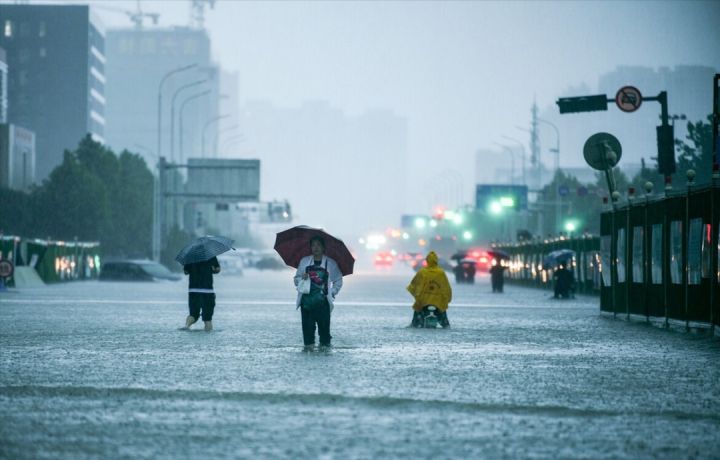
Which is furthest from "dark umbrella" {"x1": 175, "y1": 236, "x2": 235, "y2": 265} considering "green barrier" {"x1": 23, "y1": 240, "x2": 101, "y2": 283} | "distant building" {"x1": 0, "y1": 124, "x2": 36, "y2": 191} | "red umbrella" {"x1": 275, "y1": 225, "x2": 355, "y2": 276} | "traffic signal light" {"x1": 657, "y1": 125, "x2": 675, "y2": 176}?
"distant building" {"x1": 0, "y1": 124, "x2": 36, "y2": 191}

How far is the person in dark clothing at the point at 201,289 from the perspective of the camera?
23.9 meters

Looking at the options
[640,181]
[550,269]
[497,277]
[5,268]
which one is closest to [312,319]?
[5,268]

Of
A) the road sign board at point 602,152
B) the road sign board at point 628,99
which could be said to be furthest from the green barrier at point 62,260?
the road sign board at point 628,99

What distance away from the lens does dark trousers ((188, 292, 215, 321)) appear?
79.0 feet

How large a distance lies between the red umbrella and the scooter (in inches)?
239

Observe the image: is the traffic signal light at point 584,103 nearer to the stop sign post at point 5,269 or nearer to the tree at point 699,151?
the stop sign post at point 5,269

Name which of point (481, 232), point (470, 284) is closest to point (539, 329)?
point (470, 284)

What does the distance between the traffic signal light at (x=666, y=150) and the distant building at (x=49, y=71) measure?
6033 inches

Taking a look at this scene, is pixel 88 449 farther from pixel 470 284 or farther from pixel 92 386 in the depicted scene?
pixel 470 284

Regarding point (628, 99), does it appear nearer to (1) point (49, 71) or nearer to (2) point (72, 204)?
(2) point (72, 204)

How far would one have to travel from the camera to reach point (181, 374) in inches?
585

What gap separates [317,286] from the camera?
18344 mm

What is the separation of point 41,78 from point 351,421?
173518 millimetres

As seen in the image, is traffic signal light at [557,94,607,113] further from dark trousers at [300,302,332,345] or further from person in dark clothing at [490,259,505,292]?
person in dark clothing at [490,259,505,292]
